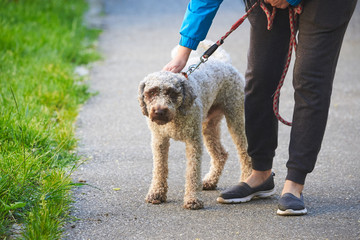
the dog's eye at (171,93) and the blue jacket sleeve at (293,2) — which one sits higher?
the blue jacket sleeve at (293,2)

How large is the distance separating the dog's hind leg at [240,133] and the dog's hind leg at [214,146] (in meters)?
0.16

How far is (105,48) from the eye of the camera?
33.6ft

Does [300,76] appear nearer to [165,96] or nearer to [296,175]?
[296,175]

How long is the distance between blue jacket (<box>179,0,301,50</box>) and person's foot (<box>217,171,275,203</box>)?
3.44 ft

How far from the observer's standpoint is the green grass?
3384 millimetres

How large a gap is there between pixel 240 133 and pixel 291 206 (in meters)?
0.91

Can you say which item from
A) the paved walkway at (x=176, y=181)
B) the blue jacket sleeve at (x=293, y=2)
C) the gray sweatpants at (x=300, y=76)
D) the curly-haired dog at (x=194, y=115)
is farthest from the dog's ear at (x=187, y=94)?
the blue jacket sleeve at (x=293, y=2)

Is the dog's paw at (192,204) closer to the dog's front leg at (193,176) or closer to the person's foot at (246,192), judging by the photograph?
the dog's front leg at (193,176)

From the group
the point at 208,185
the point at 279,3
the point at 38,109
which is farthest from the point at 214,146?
the point at 38,109

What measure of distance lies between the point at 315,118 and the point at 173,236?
3.89 ft

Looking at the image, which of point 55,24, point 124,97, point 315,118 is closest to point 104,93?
point 124,97

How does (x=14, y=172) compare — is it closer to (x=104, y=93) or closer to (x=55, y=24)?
(x=104, y=93)

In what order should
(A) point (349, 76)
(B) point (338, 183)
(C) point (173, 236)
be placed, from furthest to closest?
1. (A) point (349, 76)
2. (B) point (338, 183)
3. (C) point (173, 236)

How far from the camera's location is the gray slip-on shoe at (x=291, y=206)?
11.8 feet
